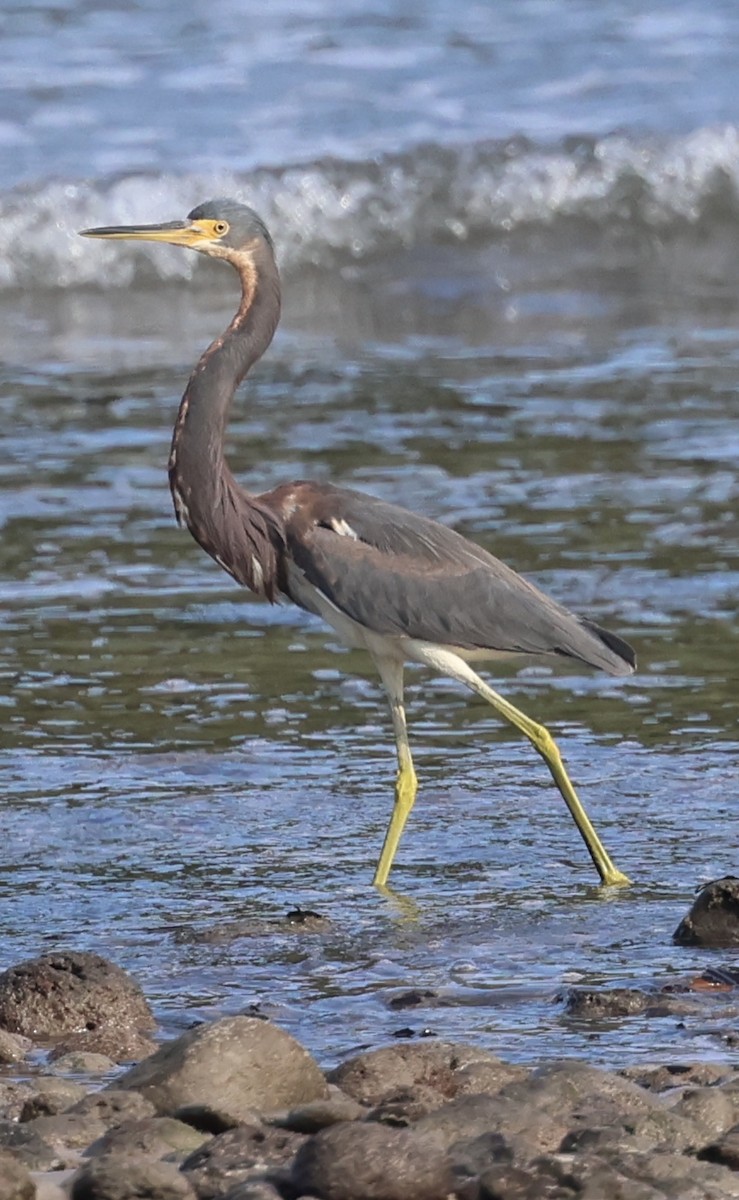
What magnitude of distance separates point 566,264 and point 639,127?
235cm

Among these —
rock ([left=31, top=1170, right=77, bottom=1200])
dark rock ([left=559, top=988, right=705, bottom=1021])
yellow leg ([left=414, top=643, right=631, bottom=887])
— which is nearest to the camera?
rock ([left=31, top=1170, right=77, bottom=1200])

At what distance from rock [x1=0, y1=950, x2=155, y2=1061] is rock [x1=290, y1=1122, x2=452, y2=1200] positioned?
1193 millimetres

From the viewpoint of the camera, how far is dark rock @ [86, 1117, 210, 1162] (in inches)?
154

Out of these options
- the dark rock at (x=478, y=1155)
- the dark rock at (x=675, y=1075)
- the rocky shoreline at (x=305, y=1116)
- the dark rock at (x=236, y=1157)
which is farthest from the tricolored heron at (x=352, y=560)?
the dark rock at (x=478, y=1155)

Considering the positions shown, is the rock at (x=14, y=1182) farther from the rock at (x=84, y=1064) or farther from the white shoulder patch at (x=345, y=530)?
the white shoulder patch at (x=345, y=530)

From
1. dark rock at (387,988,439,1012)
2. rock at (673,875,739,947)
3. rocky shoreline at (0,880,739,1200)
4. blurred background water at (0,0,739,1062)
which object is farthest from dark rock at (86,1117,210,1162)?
rock at (673,875,739,947)

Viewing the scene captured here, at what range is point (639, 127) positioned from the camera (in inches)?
740

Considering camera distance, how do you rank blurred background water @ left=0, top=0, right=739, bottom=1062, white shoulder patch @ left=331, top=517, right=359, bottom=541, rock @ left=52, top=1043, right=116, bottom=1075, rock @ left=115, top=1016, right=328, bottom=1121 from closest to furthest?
rock @ left=115, top=1016, right=328, bottom=1121, rock @ left=52, top=1043, right=116, bottom=1075, blurred background water @ left=0, top=0, right=739, bottom=1062, white shoulder patch @ left=331, top=517, right=359, bottom=541

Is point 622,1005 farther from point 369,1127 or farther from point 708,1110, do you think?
point 369,1127

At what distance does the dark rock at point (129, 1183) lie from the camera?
3.66 meters

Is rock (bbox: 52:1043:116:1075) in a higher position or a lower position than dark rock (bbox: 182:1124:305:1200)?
lower

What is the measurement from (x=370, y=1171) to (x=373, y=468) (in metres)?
7.25

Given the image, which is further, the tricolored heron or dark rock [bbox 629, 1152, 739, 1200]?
the tricolored heron

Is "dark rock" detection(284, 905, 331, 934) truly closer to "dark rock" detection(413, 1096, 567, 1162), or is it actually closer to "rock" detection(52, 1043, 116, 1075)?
"rock" detection(52, 1043, 116, 1075)
